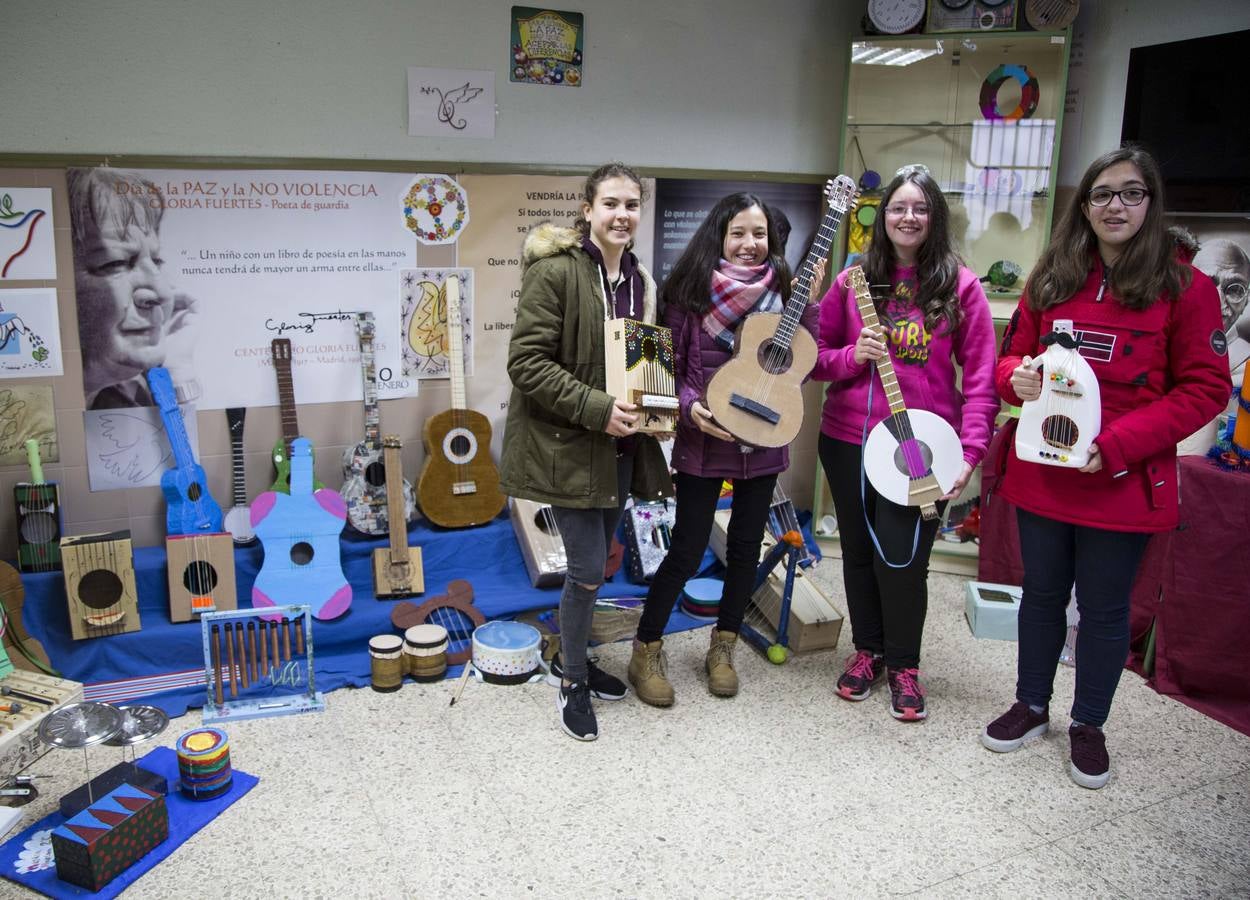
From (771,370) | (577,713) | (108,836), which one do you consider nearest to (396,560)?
(577,713)

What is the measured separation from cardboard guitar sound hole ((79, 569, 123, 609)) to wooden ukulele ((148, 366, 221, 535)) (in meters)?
0.26

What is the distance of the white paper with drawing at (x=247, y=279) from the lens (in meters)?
2.93

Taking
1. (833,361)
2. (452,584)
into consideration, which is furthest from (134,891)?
(833,361)

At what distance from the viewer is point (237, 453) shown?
3.10 meters

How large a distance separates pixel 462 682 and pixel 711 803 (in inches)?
33.7

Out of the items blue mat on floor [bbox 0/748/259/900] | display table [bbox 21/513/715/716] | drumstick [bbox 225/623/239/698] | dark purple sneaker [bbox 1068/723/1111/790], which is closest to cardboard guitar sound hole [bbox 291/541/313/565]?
display table [bbox 21/513/715/716]

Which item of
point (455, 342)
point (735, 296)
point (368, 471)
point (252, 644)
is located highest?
point (735, 296)

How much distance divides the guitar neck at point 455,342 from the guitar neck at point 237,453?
0.69m

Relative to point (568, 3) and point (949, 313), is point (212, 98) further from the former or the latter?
point (949, 313)

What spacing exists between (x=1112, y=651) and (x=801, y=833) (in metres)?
0.89

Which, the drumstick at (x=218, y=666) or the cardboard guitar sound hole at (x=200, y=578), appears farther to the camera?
the cardboard guitar sound hole at (x=200, y=578)

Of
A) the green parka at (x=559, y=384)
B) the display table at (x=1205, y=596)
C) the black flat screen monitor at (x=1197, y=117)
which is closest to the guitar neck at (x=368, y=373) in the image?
the green parka at (x=559, y=384)

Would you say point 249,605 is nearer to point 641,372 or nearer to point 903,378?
point 641,372
